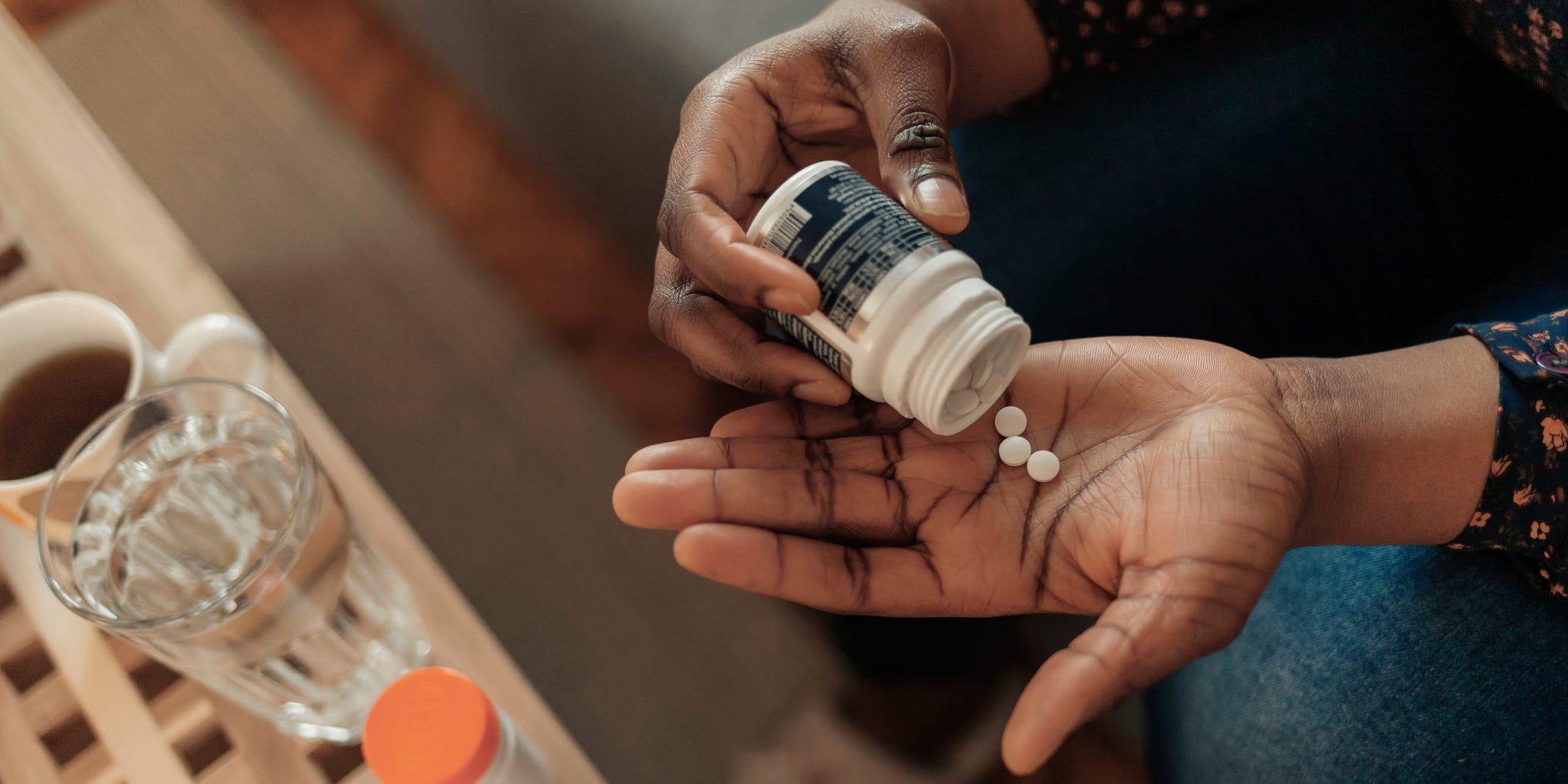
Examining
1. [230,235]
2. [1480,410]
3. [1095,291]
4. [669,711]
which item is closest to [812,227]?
[1095,291]

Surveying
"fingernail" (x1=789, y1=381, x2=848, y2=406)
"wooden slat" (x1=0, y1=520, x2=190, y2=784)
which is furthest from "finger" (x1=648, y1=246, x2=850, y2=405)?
"wooden slat" (x1=0, y1=520, x2=190, y2=784)

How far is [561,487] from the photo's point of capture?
48.2 inches

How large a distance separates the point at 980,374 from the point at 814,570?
160 millimetres

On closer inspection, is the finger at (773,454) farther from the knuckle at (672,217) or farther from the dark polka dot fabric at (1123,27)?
the dark polka dot fabric at (1123,27)

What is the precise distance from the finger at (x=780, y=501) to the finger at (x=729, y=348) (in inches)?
2.3

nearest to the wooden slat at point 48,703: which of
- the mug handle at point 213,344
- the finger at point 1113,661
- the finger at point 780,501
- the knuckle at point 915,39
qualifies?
the mug handle at point 213,344

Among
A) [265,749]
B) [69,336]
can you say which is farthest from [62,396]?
[265,749]

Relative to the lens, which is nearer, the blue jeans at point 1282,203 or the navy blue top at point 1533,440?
the navy blue top at point 1533,440

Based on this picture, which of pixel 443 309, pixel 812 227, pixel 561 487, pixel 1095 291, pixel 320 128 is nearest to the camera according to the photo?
pixel 812 227

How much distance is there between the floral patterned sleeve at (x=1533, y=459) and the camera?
23.0 inches

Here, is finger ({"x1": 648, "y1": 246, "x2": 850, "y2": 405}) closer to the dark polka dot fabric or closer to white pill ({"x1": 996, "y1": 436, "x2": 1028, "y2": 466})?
white pill ({"x1": 996, "y1": 436, "x2": 1028, "y2": 466})

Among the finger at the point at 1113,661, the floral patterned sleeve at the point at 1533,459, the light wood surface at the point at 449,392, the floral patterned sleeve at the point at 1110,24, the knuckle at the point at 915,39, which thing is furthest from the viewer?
the light wood surface at the point at 449,392

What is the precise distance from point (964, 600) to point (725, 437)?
19 cm

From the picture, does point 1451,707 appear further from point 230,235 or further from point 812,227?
point 230,235
